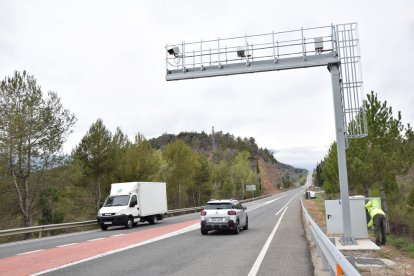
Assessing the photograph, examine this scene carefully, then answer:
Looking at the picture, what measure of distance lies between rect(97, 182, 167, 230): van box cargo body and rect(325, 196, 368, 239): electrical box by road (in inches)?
512

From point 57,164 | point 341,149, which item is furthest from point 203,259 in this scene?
point 57,164

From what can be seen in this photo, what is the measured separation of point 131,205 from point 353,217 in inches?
584

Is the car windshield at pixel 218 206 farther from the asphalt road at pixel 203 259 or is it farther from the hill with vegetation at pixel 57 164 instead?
the hill with vegetation at pixel 57 164

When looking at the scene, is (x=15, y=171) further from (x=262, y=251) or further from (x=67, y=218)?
(x=262, y=251)

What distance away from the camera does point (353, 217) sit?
14539 mm

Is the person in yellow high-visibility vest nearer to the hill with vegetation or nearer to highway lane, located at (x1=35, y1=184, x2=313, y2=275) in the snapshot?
highway lane, located at (x1=35, y1=184, x2=313, y2=275)

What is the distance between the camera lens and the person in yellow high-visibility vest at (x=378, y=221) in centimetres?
1251

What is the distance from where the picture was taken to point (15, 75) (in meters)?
29.1

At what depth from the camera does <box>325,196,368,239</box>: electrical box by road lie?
14.5 metres

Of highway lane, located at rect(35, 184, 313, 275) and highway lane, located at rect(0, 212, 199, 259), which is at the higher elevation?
highway lane, located at rect(35, 184, 313, 275)

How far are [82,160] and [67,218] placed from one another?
Result: 7739 millimetres

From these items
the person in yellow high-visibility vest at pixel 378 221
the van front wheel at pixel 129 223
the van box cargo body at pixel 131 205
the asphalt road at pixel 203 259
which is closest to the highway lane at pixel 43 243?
the asphalt road at pixel 203 259

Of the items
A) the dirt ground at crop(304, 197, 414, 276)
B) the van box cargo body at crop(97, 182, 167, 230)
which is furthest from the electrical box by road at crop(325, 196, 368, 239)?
the van box cargo body at crop(97, 182, 167, 230)

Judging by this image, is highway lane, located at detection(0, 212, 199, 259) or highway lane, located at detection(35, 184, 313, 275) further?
highway lane, located at detection(0, 212, 199, 259)
